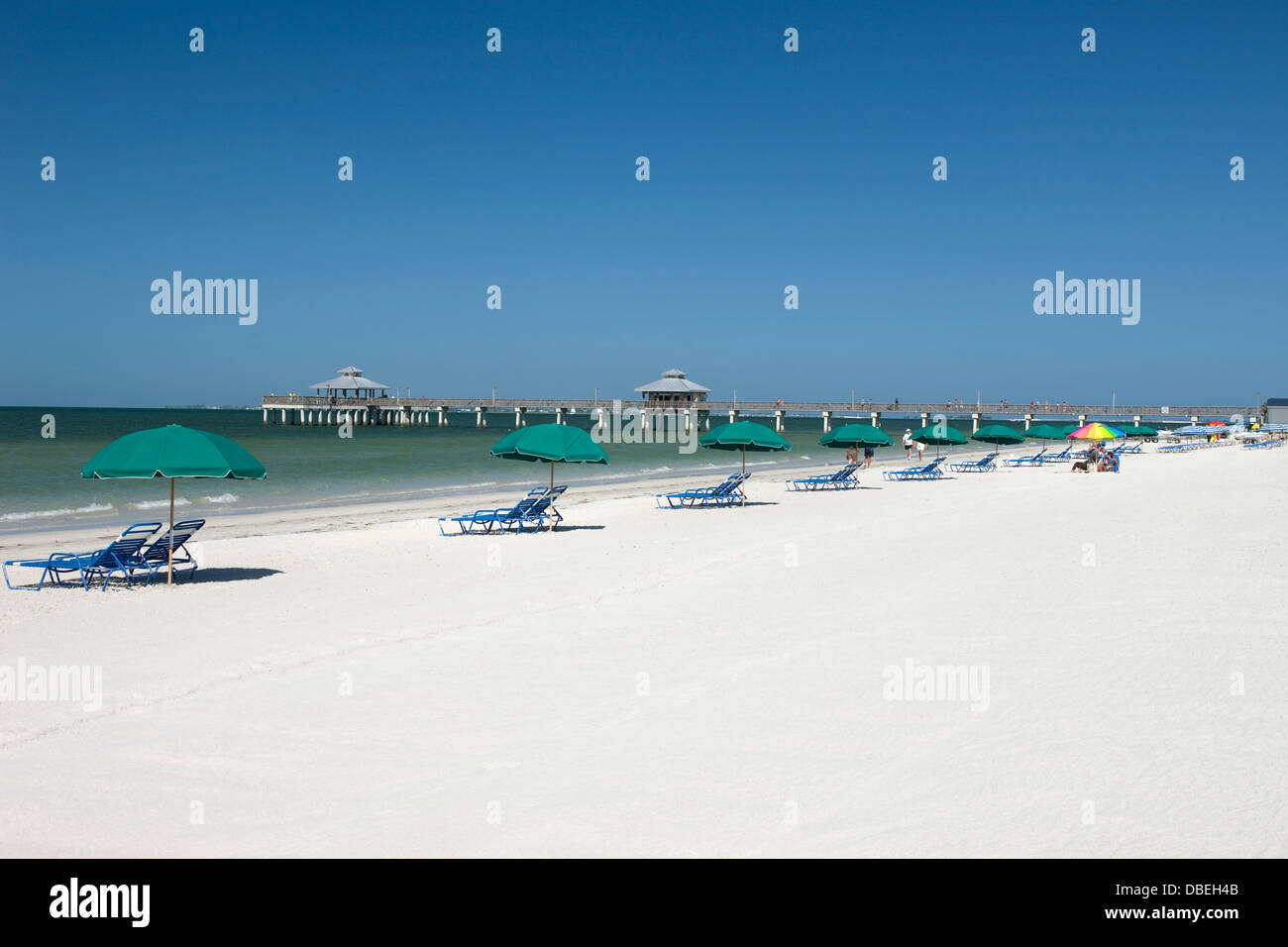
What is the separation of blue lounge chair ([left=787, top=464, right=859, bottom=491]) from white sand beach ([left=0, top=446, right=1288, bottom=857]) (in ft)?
39.4

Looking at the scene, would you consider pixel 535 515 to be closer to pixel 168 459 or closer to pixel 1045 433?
pixel 168 459

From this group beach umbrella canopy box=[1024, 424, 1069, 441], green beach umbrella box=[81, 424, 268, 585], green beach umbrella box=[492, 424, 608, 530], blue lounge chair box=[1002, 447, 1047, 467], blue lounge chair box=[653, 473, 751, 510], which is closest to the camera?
green beach umbrella box=[81, 424, 268, 585]

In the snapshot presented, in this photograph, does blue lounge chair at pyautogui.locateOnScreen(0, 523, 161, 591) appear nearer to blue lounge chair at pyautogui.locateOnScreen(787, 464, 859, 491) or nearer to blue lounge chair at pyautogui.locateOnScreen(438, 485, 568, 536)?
blue lounge chair at pyautogui.locateOnScreen(438, 485, 568, 536)

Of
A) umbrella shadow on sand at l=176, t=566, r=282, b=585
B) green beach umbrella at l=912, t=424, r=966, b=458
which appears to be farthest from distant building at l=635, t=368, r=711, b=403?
umbrella shadow on sand at l=176, t=566, r=282, b=585

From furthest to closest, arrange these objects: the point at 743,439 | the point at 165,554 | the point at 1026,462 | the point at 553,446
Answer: the point at 1026,462 < the point at 743,439 < the point at 553,446 < the point at 165,554

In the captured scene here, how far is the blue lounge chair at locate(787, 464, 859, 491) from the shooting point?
22938 mm

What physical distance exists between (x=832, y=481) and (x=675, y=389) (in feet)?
203

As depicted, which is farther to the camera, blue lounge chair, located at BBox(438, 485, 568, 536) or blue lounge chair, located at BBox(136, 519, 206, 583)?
blue lounge chair, located at BBox(438, 485, 568, 536)

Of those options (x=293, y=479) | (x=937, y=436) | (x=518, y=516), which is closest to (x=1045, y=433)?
(x=937, y=436)

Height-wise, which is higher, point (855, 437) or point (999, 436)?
point (855, 437)

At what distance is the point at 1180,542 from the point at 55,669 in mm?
10888

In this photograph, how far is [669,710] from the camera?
16.9 ft
